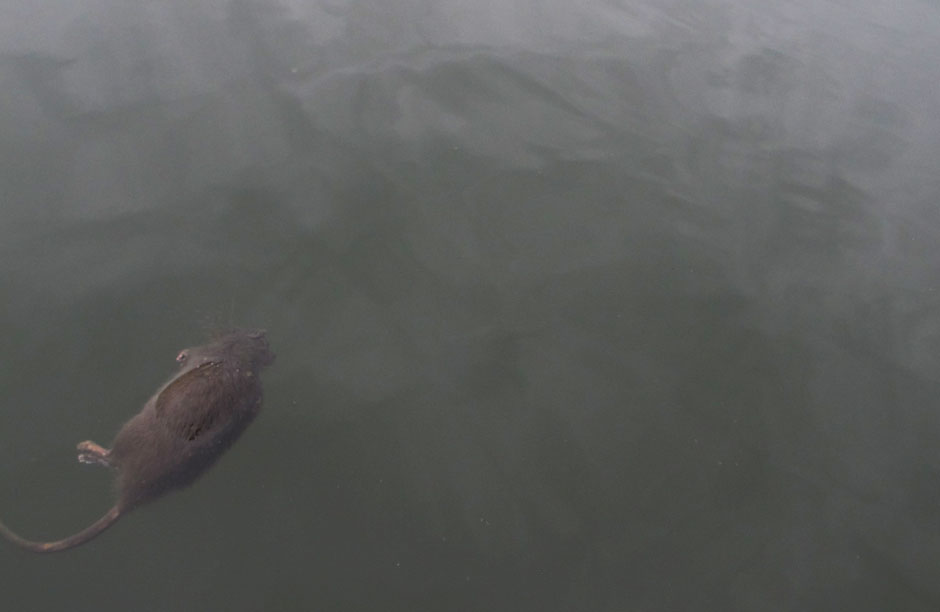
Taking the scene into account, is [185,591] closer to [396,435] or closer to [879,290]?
[396,435]

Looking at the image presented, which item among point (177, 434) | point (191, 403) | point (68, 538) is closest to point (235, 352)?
point (191, 403)

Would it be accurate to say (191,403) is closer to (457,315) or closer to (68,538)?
(68,538)

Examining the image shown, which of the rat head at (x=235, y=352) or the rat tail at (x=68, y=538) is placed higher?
the rat head at (x=235, y=352)

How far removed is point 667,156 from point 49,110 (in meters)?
7.53

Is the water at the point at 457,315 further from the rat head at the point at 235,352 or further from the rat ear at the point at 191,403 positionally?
the rat ear at the point at 191,403

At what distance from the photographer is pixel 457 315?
5637mm

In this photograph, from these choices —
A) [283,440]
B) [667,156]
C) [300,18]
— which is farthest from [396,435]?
[300,18]

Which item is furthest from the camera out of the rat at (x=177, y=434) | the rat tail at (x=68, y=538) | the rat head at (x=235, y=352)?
the rat head at (x=235, y=352)

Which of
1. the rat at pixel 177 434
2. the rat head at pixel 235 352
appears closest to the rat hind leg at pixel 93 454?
the rat at pixel 177 434

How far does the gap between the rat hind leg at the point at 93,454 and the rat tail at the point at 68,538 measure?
16.9 inches

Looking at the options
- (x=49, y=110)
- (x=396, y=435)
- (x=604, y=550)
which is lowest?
(x=604, y=550)

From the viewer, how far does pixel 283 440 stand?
4699 mm

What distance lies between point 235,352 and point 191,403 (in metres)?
0.66

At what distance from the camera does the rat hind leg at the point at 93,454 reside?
424 cm
